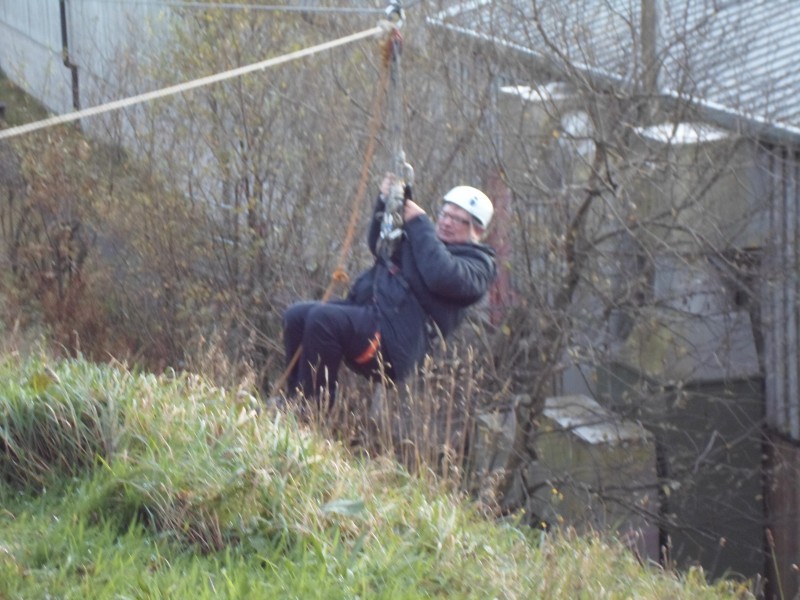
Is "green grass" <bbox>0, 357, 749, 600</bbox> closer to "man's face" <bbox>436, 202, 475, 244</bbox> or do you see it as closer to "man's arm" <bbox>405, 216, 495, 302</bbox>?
"man's arm" <bbox>405, 216, 495, 302</bbox>

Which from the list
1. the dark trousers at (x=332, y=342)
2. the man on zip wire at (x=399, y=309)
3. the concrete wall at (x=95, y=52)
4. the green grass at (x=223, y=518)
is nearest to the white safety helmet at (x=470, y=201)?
the man on zip wire at (x=399, y=309)

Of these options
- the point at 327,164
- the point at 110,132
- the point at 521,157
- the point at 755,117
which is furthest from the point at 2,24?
the point at 755,117

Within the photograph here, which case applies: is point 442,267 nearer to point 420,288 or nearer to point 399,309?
point 420,288

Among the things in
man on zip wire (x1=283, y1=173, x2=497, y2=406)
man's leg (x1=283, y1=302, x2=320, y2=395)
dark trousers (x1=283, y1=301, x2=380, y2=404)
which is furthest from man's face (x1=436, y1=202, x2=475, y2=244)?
man's leg (x1=283, y1=302, x2=320, y2=395)

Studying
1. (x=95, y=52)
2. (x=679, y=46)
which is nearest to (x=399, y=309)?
(x=679, y=46)

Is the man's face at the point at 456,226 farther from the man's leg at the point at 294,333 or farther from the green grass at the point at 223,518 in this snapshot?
the green grass at the point at 223,518

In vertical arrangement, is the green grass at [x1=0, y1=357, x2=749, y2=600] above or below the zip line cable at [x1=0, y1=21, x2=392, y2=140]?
below

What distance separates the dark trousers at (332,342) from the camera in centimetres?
632

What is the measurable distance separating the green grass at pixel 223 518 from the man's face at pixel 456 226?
1896 millimetres

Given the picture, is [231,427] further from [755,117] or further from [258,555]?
[755,117]

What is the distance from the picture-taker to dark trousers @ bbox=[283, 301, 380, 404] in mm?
6320

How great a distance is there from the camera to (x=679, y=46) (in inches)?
368

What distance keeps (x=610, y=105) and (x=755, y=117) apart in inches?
45.6

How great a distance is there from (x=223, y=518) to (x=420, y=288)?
252 centimetres
